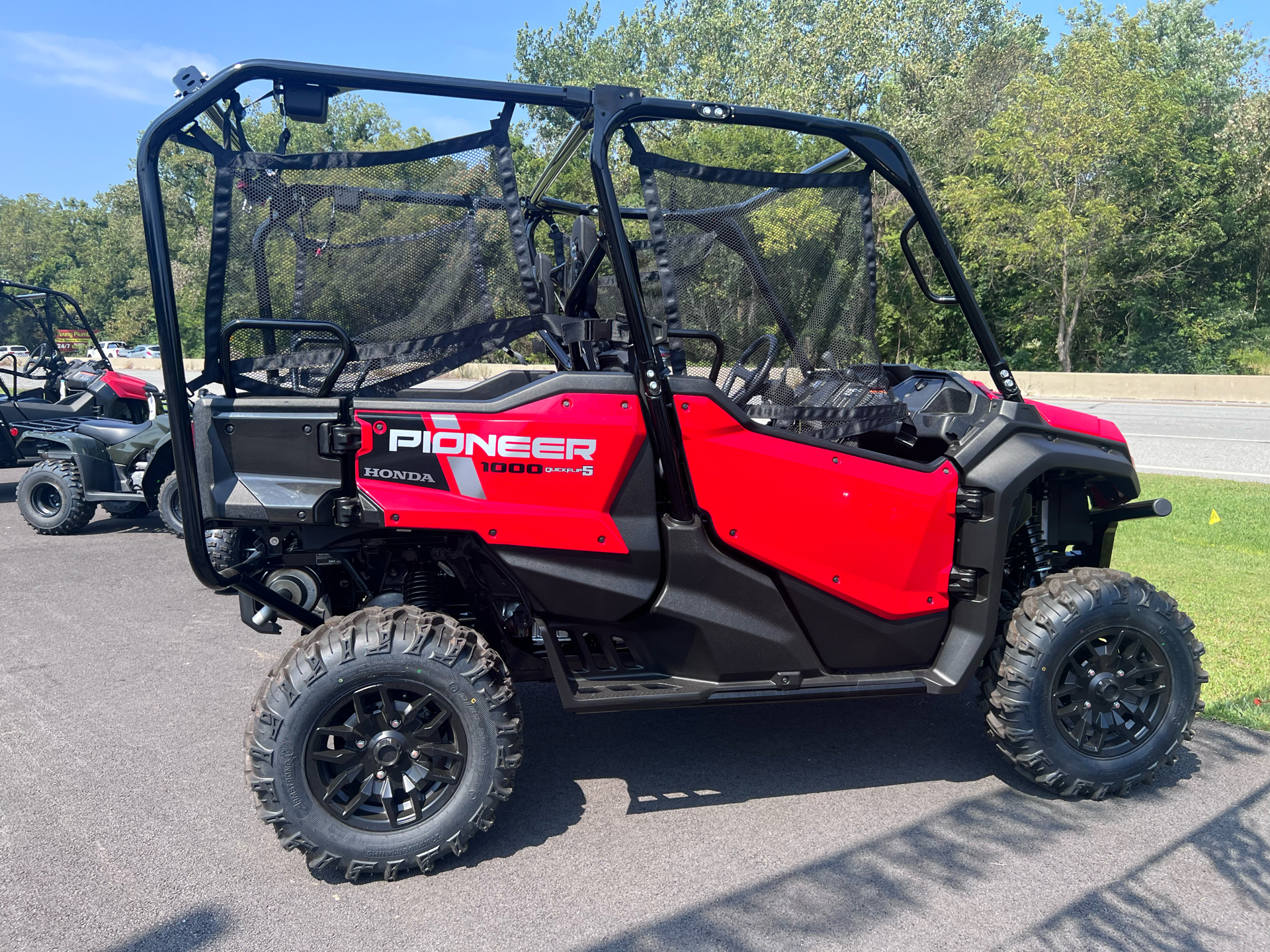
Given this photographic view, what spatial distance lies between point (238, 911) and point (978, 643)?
2.65 metres

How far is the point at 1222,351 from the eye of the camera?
28.5m

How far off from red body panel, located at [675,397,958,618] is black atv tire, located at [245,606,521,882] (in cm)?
98

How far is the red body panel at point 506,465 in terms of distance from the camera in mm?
2992

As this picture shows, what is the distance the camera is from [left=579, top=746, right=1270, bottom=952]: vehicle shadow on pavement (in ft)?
8.75

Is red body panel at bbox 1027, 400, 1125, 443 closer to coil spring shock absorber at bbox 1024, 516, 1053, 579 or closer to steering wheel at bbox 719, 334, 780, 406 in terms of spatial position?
coil spring shock absorber at bbox 1024, 516, 1053, 579

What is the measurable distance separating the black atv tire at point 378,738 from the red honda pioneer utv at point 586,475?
0.01m

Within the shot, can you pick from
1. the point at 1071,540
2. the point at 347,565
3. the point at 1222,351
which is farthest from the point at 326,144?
the point at 1222,351

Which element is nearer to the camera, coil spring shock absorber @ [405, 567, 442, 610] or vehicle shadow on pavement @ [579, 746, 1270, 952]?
vehicle shadow on pavement @ [579, 746, 1270, 952]

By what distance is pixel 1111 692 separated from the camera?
354 cm

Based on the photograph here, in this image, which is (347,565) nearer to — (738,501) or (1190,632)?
(738,501)

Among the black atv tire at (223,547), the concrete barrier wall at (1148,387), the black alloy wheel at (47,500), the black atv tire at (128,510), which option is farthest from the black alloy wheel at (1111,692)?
the concrete barrier wall at (1148,387)

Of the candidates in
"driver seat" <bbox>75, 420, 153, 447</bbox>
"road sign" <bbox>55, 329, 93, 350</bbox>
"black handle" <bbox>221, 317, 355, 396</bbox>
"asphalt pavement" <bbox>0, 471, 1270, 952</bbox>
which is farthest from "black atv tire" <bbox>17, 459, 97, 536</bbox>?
"black handle" <bbox>221, 317, 355, 396</bbox>

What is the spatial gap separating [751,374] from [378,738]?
5.71 ft

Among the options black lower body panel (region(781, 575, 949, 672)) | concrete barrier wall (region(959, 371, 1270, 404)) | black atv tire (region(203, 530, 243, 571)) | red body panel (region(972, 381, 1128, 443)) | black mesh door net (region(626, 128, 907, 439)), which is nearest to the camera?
black mesh door net (region(626, 128, 907, 439))
